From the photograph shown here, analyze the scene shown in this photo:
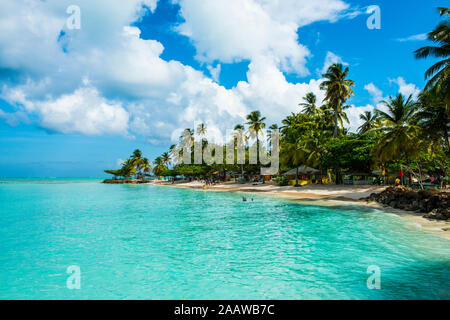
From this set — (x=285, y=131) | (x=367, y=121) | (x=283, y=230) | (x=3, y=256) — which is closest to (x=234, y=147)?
(x=285, y=131)

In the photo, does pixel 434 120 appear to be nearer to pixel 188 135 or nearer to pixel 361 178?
pixel 361 178

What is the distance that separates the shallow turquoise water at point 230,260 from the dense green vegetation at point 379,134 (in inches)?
384

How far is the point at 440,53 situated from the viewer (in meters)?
15.1

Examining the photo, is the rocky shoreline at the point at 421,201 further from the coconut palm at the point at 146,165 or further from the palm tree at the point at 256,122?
the coconut palm at the point at 146,165

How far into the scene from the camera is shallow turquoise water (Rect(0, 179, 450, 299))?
6.03 m

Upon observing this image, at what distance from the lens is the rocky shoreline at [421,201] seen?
13.2 m

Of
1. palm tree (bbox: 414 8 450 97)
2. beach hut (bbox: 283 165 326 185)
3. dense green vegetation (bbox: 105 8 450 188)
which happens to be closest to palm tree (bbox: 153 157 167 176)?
dense green vegetation (bbox: 105 8 450 188)

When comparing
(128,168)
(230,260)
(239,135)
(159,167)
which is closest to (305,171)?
(239,135)

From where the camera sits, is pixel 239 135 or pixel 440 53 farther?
pixel 239 135

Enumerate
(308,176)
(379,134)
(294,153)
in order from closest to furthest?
(379,134), (294,153), (308,176)

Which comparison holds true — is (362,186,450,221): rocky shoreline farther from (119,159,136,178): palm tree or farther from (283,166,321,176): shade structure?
(119,159,136,178): palm tree

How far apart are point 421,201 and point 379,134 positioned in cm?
1493

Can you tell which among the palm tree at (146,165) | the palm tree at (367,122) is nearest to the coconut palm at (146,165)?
the palm tree at (146,165)

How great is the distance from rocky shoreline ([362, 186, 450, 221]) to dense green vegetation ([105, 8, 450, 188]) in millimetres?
3901
